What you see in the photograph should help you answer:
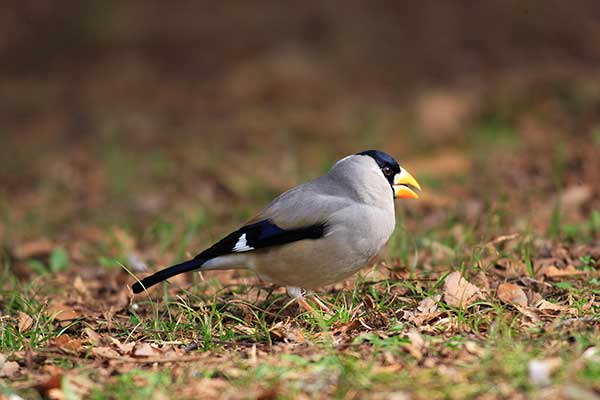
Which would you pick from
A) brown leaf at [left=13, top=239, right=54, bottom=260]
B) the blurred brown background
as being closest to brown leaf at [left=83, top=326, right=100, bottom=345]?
brown leaf at [left=13, top=239, right=54, bottom=260]

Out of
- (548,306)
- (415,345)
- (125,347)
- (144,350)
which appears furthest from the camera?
(548,306)

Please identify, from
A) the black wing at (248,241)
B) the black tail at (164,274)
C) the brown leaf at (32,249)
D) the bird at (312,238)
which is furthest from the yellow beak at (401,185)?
the brown leaf at (32,249)

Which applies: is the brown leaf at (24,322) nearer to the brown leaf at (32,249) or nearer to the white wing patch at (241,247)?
the white wing patch at (241,247)

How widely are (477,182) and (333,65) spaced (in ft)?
16.7

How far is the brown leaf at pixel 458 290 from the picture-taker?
4602 millimetres

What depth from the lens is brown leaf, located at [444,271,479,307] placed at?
4.60 metres

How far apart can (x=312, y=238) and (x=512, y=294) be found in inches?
44.2

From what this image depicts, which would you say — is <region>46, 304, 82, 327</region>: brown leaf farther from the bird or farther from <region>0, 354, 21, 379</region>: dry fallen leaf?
<region>0, 354, 21, 379</region>: dry fallen leaf

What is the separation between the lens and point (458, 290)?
15.5ft

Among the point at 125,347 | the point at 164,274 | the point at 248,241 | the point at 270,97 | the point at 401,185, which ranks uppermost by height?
the point at 270,97

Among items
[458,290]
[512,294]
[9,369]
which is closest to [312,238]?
[458,290]

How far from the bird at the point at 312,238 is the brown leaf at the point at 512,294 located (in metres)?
0.69

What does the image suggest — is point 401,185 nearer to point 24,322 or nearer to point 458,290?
point 458,290

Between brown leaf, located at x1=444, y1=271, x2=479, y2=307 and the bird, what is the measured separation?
16.9 inches
